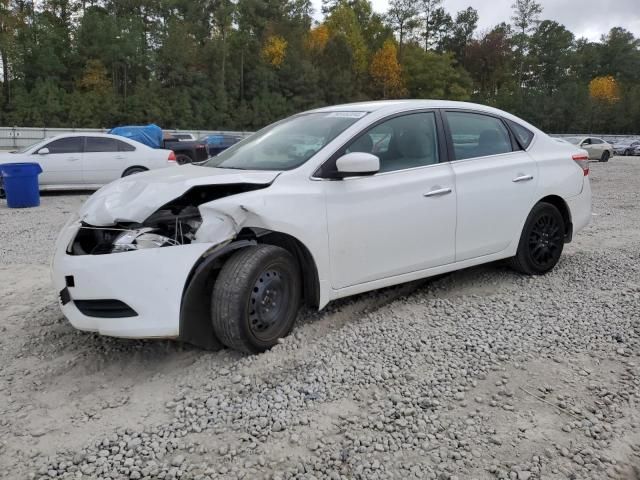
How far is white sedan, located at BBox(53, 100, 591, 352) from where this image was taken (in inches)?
123

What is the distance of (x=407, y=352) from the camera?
3.46 meters

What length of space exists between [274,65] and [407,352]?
6461 centimetres

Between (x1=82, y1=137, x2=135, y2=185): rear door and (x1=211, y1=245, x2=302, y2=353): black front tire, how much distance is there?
396 inches

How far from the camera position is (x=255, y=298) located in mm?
3287

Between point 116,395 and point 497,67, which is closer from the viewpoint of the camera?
point 116,395

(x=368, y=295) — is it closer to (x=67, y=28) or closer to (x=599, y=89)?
(x=67, y=28)

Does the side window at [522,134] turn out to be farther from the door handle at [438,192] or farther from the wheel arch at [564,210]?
the door handle at [438,192]

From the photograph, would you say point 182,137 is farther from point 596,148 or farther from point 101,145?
point 596,148

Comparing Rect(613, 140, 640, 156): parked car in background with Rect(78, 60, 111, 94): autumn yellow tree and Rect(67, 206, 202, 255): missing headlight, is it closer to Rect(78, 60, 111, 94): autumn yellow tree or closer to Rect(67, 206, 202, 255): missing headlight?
Rect(78, 60, 111, 94): autumn yellow tree

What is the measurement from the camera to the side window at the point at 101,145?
40.6 feet

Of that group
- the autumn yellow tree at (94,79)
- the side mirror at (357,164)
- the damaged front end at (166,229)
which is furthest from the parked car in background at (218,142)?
the autumn yellow tree at (94,79)

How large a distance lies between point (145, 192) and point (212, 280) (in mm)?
709

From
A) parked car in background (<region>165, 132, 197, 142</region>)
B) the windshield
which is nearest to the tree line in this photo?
parked car in background (<region>165, 132, 197, 142</region>)

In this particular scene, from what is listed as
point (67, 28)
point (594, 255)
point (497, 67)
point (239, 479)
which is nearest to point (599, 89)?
point (497, 67)
